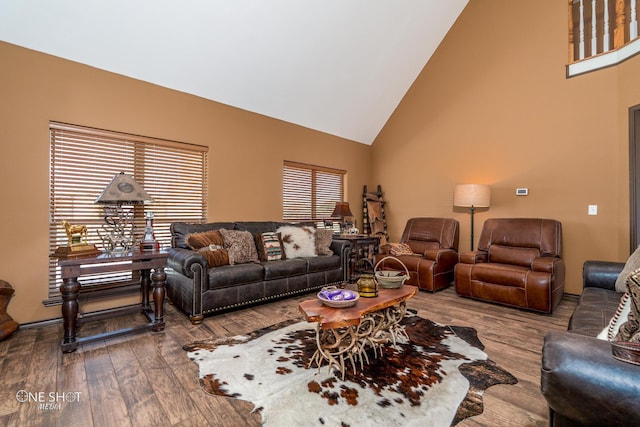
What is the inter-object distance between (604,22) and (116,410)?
6.10 m

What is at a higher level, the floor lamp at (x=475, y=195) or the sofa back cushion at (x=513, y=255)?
the floor lamp at (x=475, y=195)

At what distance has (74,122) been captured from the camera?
3.04m

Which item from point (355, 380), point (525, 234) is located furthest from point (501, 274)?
point (355, 380)

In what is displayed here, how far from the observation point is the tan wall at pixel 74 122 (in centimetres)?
276

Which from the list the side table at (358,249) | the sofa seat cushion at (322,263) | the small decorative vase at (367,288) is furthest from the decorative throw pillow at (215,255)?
the side table at (358,249)

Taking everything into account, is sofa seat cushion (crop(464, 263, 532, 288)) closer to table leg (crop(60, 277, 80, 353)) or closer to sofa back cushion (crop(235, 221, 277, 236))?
sofa back cushion (crop(235, 221, 277, 236))

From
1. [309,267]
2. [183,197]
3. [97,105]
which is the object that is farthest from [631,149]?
[97,105]

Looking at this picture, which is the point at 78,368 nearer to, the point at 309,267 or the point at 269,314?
the point at 269,314

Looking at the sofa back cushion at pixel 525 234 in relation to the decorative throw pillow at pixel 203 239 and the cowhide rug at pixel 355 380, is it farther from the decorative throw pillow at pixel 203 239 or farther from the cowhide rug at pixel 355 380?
the decorative throw pillow at pixel 203 239

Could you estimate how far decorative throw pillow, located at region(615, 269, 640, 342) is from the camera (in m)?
0.93

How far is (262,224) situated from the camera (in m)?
4.18

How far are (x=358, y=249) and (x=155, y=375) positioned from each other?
3445mm

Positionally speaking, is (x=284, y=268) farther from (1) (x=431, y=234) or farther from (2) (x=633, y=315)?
(2) (x=633, y=315)

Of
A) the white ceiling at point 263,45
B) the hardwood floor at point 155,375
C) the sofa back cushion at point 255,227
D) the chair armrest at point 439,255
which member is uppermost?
the white ceiling at point 263,45
